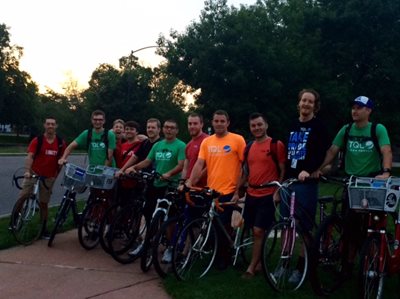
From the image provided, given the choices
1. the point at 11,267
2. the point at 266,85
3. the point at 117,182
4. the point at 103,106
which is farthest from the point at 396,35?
the point at 103,106

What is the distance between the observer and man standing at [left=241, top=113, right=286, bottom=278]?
20.1 ft

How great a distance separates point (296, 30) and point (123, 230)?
23.2 m

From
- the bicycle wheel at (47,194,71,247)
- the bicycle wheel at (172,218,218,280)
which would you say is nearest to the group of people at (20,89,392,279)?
the bicycle wheel at (172,218,218,280)

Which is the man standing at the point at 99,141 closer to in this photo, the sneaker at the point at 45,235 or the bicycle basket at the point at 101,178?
the bicycle basket at the point at 101,178

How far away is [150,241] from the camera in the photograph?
6285 millimetres

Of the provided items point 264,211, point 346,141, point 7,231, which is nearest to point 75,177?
point 7,231

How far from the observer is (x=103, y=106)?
2148 inches

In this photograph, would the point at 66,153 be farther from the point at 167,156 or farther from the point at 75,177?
the point at 167,156

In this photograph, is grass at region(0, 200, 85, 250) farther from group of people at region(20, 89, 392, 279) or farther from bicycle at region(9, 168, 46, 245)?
group of people at region(20, 89, 392, 279)

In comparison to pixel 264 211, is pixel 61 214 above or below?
below

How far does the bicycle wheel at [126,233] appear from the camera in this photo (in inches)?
265

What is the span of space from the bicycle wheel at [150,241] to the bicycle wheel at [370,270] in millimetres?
2276

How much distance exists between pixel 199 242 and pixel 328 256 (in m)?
1.42

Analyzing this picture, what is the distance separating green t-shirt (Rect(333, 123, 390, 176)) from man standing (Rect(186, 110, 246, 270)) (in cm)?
129
